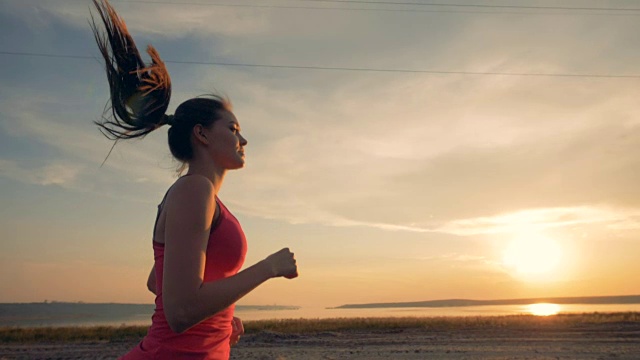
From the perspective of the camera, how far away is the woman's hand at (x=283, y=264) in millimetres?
1910

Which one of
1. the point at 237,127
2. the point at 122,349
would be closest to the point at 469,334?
the point at 122,349

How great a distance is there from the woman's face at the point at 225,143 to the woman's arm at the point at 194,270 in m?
0.33

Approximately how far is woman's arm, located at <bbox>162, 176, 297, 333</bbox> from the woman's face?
1.08 feet

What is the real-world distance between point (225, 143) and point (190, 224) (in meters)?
0.49

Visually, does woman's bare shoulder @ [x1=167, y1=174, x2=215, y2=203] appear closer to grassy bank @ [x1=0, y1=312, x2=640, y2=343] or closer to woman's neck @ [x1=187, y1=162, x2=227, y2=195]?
woman's neck @ [x1=187, y1=162, x2=227, y2=195]

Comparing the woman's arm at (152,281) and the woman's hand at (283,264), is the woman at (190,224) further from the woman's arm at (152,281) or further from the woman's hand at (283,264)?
the woman's arm at (152,281)

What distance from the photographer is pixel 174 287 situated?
6.00 ft

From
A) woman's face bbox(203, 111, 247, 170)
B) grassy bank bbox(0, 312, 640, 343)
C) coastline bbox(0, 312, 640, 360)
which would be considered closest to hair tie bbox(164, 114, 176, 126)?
woman's face bbox(203, 111, 247, 170)

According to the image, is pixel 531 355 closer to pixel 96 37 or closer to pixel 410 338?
pixel 410 338

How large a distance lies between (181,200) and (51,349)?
20.1 metres

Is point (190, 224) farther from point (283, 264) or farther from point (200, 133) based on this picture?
point (200, 133)

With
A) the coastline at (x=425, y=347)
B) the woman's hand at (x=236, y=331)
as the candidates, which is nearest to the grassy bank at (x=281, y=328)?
the coastline at (x=425, y=347)

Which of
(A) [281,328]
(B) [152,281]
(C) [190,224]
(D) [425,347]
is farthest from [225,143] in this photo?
(A) [281,328]

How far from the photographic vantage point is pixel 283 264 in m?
1.93
